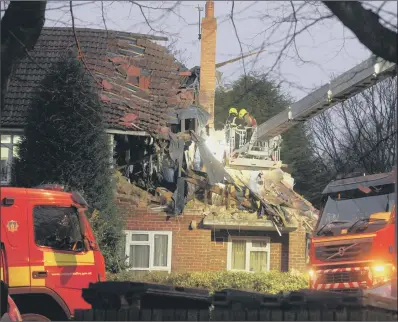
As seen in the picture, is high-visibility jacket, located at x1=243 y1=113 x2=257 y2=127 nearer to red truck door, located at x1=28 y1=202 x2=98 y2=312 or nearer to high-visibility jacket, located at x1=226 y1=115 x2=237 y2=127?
high-visibility jacket, located at x1=226 y1=115 x2=237 y2=127

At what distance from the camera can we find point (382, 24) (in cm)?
726

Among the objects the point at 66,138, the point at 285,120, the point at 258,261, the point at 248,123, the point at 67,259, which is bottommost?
the point at 258,261

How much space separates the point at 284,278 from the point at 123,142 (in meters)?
6.22

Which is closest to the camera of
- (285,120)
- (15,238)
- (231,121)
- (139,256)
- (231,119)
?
(15,238)

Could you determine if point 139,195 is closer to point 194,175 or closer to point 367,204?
point 194,175

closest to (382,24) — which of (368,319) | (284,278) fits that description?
(368,319)

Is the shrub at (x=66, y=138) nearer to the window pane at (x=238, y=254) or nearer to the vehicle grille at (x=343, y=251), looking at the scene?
the window pane at (x=238, y=254)

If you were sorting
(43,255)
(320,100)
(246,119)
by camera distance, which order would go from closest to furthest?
1. (43,255)
2. (320,100)
3. (246,119)

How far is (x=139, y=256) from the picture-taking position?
22016 mm

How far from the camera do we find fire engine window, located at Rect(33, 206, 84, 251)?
36.6ft

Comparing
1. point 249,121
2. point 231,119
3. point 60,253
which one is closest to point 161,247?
point 249,121

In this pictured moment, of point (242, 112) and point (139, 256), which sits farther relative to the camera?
point (242, 112)

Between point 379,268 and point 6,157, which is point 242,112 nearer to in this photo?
point 6,157

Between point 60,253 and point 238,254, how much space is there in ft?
39.6
